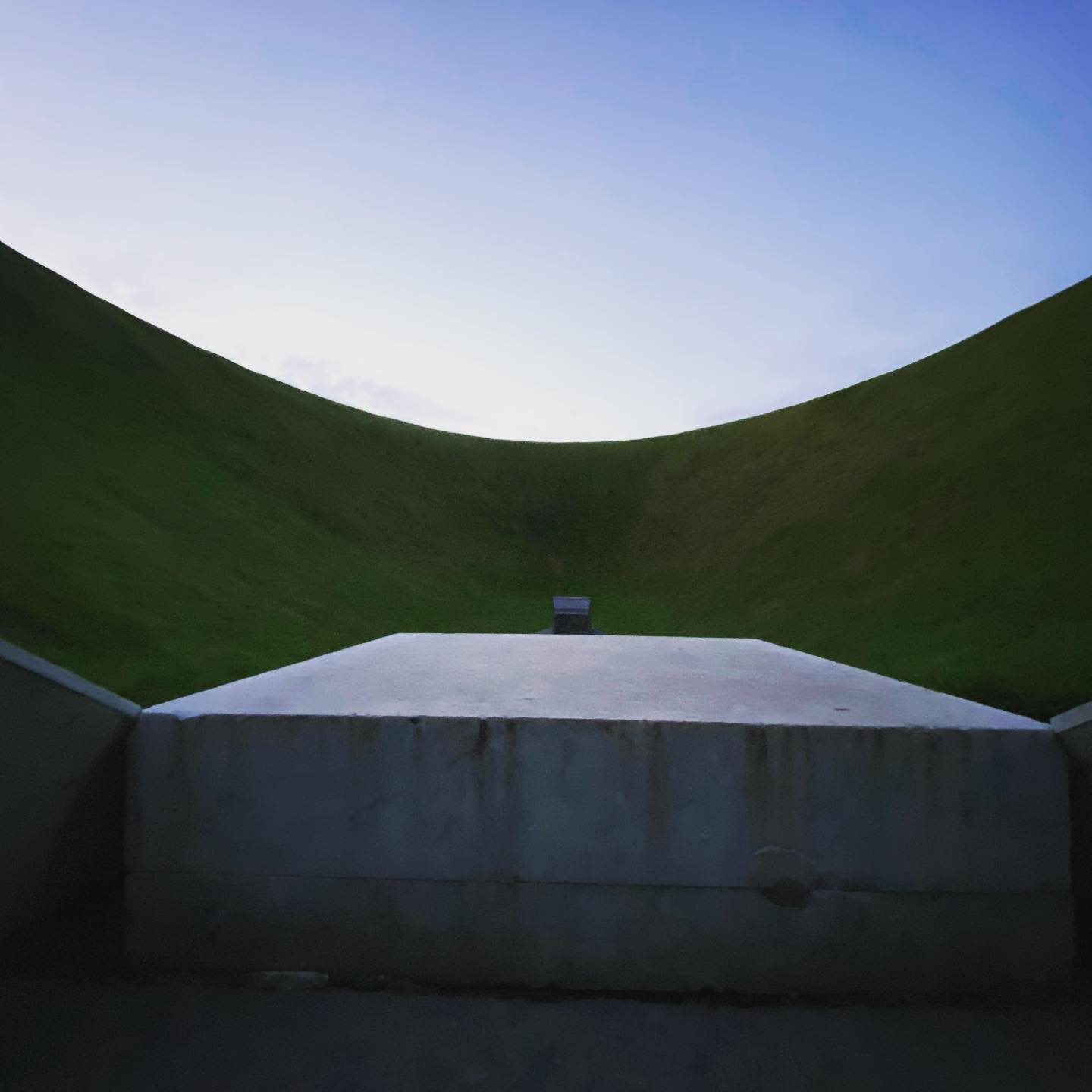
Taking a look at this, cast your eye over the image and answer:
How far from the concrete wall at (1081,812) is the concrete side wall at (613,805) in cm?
6

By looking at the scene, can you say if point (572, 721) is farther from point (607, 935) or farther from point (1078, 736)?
point (1078, 736)

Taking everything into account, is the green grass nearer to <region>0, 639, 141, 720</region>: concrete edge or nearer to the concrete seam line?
the concrete seam line

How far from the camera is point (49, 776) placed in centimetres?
182

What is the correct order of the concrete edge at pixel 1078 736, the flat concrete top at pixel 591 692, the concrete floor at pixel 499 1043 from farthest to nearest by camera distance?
the flat concrete top at pixel 591 692 < the concrete edge at pixel 1078 736 < the concrete floor at pixel 499 1043

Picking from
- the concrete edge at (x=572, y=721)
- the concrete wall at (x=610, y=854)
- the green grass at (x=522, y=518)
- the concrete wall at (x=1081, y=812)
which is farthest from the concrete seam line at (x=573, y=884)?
the green grass at (x=522, y=518)

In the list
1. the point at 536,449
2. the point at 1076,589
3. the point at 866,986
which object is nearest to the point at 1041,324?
the point at 1076,589

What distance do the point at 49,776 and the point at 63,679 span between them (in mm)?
257

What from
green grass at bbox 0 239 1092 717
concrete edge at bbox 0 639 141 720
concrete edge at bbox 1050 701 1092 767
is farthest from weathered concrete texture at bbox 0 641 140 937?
green grass at bbox 0 239 1092 717

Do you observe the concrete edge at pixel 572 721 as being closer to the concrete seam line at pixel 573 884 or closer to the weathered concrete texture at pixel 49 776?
the weathered concrete texture at pixel 49 776

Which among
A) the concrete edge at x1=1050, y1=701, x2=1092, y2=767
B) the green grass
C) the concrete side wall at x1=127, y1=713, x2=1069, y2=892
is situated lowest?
the concrete side wall at x1=127, y1=713, x2=1069, y2=892

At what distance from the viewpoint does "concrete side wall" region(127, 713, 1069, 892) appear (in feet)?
5.58

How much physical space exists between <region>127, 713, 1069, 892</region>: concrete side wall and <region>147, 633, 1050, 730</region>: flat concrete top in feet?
0.20

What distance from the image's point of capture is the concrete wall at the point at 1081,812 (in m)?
1.71

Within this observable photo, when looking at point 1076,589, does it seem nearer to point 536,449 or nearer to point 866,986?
point 866,986
